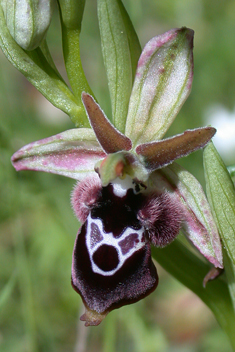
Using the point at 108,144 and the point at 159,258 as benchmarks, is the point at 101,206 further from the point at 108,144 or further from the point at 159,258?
the point at 159,258

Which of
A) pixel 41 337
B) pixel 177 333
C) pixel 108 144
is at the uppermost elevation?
pixel 108 144

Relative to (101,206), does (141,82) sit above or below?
above

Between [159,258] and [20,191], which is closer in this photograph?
[159,258]

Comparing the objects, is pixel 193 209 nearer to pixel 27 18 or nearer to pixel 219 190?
pixel 219 190

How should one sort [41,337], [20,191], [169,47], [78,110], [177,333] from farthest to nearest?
[177,333]
[20,191]
[41,337]
[78,110]
[169,47]

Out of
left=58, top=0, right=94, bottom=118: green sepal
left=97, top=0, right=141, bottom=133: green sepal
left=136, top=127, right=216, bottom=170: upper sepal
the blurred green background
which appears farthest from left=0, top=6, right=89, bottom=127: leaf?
the blurred green background

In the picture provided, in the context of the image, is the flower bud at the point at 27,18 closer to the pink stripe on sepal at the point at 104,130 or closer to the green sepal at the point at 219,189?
the pink stripe on sepal at the point at 104,130

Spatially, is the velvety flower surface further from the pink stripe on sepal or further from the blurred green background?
the blurred green background

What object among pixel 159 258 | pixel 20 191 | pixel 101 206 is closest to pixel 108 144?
pixel 101 206
